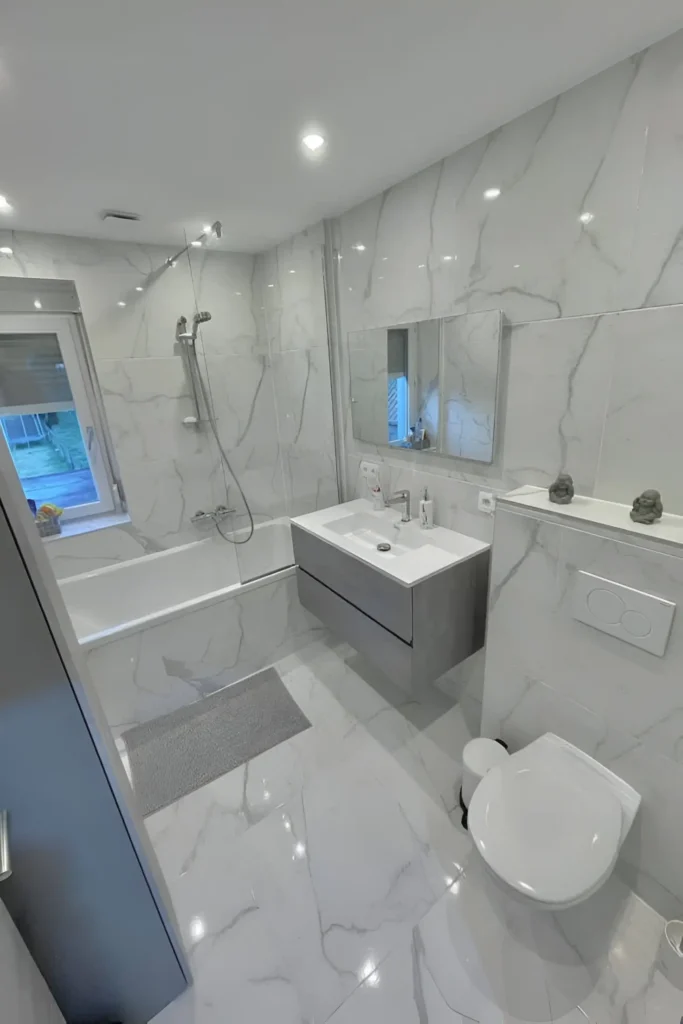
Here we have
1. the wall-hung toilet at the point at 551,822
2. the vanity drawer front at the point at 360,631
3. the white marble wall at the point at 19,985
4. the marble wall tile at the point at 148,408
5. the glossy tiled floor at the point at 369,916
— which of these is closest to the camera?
the white marble wall at the point at 19,985

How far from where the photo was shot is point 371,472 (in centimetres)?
227

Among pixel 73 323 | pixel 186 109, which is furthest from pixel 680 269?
pixel 73 323

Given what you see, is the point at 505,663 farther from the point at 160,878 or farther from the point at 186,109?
the point at 186,109

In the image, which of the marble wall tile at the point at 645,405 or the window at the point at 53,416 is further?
the window at the point at 53,416

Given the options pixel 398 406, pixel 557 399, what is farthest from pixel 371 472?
pixel 557 399

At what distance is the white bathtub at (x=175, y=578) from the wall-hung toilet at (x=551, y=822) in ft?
4.93

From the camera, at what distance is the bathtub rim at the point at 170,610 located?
1.94 m

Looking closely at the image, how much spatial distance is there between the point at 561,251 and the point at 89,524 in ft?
9.12

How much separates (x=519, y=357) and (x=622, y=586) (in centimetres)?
84

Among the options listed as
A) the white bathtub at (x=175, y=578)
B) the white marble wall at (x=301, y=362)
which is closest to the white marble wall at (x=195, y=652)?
the white bathtub at (x=175, y=578)

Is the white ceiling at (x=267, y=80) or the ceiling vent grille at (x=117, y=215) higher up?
the white ceiling at (x=267, y=80)

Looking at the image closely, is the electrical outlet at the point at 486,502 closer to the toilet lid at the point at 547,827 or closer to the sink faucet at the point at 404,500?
the sink faucet at the point at 404,500

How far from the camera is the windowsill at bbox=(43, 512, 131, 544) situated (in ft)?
8.20

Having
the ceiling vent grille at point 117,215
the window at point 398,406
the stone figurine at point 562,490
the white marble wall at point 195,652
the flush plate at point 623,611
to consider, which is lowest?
the white marble wall at point 195,652
